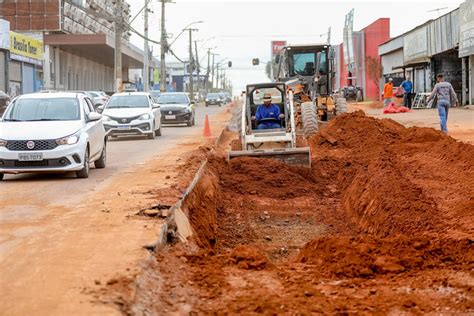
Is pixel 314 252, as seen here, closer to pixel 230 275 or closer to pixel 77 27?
pixel 230 275

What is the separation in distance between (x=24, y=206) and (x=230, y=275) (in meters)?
4.80

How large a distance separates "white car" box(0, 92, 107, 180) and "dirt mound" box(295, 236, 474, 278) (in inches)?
267

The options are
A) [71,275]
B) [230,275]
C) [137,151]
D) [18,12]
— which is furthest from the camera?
[18,12]

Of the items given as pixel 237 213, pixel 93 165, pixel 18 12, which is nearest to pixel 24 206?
pixel 237 213

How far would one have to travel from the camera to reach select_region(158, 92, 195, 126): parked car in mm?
34906

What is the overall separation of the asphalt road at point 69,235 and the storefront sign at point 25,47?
3651 cm

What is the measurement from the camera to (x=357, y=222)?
40.4 ft

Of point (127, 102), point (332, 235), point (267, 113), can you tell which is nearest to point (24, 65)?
point (127, 102)

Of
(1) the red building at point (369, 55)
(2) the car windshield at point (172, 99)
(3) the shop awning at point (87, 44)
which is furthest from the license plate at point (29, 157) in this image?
(1) the red building at point (369, 55)

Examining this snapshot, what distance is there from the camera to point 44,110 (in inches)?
590

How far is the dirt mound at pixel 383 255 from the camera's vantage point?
7172 mm

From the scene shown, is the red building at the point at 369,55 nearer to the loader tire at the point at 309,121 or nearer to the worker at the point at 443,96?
the worker at the point at 443,96

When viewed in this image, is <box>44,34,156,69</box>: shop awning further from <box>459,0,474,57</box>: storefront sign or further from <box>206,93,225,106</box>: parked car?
<box>459,0,474,57</box>: storefront sign

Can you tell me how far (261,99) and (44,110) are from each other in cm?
579
